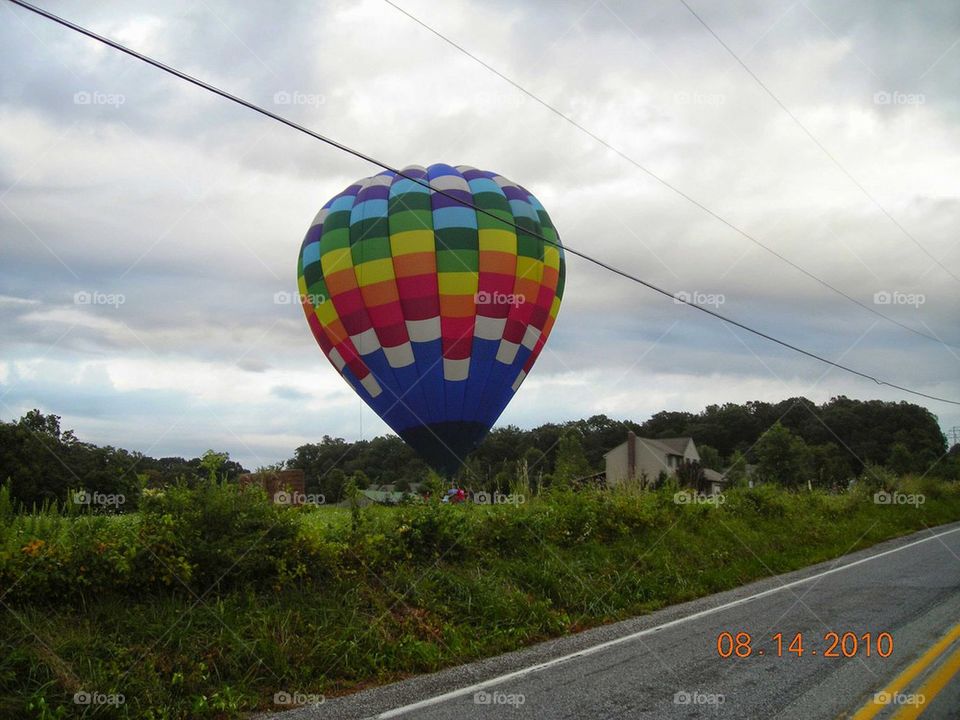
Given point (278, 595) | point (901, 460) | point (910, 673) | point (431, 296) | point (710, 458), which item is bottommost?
point (910, 673)

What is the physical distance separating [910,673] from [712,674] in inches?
65.2

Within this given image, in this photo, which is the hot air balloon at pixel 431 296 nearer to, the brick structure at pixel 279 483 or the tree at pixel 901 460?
the brick structure at pixel 279 483

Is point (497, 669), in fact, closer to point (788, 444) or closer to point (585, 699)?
point (585, 699)

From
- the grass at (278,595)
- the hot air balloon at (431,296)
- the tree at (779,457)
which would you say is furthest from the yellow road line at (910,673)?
the tree at (779,457)

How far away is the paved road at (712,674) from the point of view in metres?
6.25

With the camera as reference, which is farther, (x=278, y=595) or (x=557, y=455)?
(x=557, y=455)

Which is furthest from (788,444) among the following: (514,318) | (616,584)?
(616,584)

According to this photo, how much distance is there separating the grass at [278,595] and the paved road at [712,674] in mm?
658

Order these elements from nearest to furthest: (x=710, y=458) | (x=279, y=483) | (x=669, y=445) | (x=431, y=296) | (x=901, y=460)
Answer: (x=279, y=483) → (x=431, y=296) → (x=901, y=460) → (x=669, y=445) → (x=710, y=458)

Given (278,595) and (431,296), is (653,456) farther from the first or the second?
(278,595)

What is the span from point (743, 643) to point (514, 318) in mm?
14218

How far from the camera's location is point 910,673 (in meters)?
6.82

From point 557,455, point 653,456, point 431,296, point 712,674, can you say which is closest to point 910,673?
point 712,674

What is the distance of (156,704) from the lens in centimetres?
665
